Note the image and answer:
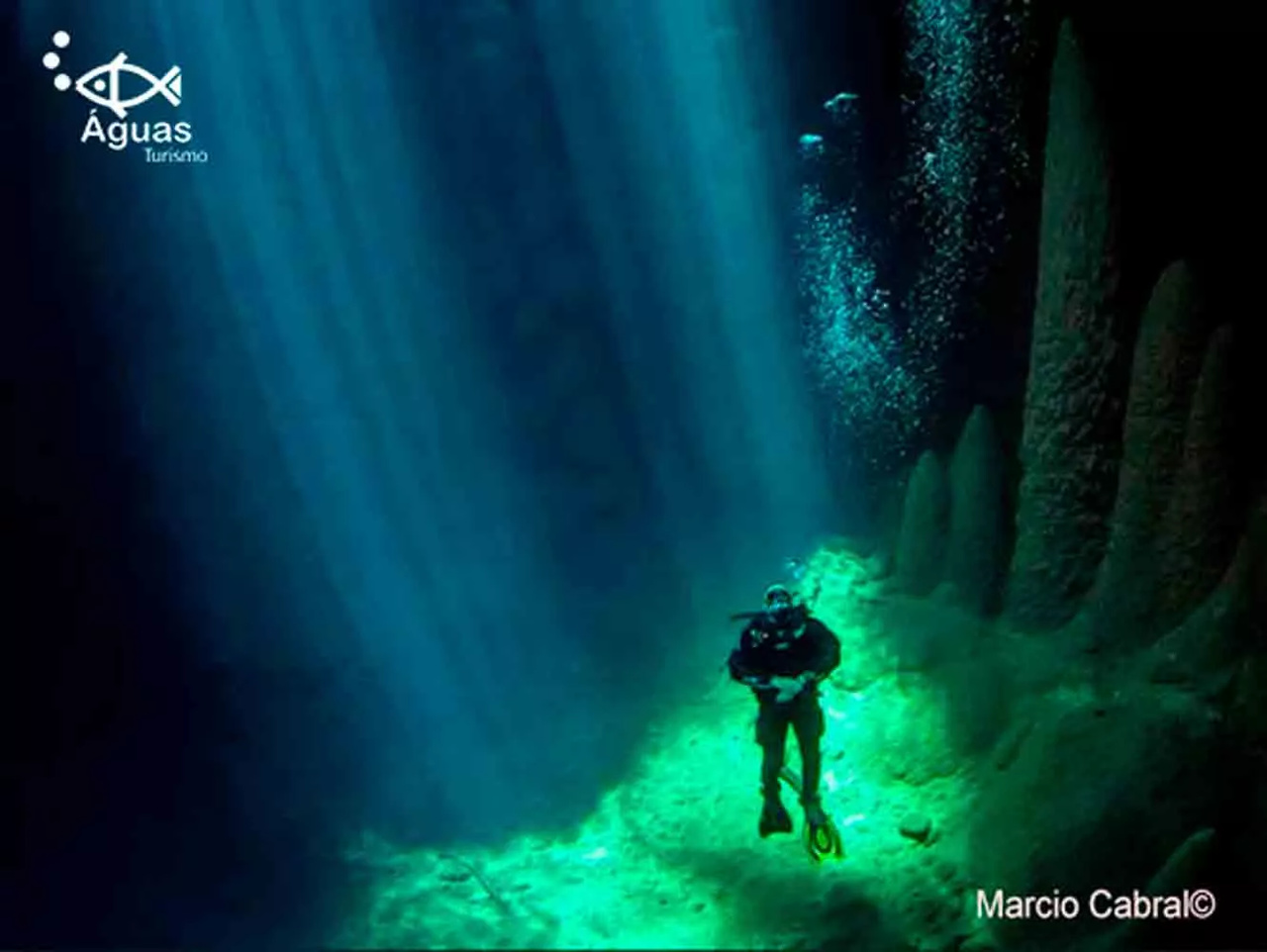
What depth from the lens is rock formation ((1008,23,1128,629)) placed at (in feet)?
20.8

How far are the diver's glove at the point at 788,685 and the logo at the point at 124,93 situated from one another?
6520 millimetres

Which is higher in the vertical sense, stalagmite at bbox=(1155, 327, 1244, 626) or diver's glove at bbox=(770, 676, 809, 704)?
stalagmite at bbox=(1155, 327, 1244, 626)

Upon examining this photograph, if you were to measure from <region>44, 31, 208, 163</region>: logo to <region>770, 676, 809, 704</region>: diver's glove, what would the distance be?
6.52 metres

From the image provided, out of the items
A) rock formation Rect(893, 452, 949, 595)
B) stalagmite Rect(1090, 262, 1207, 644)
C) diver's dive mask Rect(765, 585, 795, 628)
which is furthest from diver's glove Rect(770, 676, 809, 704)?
rock formation Rect(893, 452, 949, 595)

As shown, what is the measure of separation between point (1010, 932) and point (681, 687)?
523 cm

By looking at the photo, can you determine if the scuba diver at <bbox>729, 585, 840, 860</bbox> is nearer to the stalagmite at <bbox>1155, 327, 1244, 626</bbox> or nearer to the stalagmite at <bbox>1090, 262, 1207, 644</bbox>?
the stalagmite at <bbox>1090, 262, 1207, 644</bbox>

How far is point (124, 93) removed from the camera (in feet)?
23.6

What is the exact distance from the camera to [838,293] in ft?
38.8

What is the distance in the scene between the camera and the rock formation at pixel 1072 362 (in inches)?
250

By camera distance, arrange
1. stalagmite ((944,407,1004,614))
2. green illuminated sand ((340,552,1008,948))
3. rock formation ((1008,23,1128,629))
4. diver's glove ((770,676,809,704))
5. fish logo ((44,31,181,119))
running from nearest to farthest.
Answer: green illuminated sand ((340,552,1008,948))
diver's glove ((770,676,809,704))
rock formation ((1008,23,1128,629))
fish logo ((44,31,181,119))
stalagmite ((944,407,1004,614))

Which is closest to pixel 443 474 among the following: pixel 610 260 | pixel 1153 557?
pixel 610 260

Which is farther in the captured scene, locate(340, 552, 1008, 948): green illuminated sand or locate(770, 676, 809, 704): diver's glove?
locate(770, 676, 809, 704): diver's glove

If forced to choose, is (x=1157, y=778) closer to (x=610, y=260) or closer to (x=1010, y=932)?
(x=1010, y=932)

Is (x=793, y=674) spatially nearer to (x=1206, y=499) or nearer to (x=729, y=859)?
(x=729, y=859)
